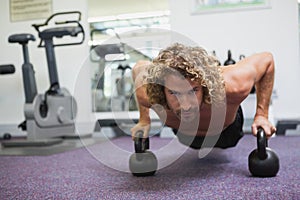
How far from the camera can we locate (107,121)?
3123 millimetres

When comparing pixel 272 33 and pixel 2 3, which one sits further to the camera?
pixel 2 3

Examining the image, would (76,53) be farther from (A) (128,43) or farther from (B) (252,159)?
(B) (252,159)

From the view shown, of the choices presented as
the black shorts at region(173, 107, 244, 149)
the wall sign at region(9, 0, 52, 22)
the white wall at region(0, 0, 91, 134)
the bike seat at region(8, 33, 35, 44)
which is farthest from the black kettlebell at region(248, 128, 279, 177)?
the wall sign at region(9, 0, 52, 22)

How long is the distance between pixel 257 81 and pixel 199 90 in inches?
13.3

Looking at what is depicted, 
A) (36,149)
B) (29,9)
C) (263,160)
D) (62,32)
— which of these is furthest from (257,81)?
(29,9)

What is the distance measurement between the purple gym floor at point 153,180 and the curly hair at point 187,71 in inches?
11.1

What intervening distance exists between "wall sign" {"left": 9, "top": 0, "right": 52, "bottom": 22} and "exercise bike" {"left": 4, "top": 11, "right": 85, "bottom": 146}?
31.5 inches

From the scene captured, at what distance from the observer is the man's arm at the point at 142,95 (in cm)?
121

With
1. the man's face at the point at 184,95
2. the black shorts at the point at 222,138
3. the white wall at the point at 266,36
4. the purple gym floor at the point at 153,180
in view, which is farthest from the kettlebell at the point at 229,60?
the man's face at the point at 184,95

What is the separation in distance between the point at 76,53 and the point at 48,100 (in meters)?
0.87

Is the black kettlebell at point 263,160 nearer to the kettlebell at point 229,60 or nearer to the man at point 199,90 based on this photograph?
the man at point 199,90

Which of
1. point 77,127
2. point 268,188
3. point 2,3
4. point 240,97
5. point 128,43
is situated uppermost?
point 2,3

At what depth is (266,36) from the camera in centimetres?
314

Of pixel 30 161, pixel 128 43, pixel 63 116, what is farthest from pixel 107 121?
pixel 128 43
